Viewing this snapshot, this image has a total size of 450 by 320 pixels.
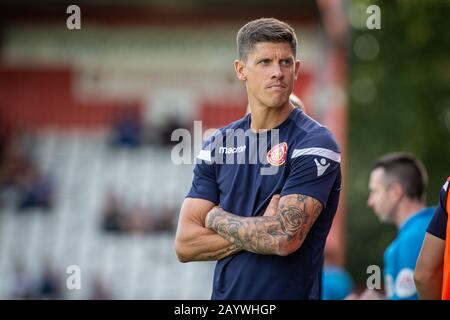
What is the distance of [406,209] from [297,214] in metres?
2.58

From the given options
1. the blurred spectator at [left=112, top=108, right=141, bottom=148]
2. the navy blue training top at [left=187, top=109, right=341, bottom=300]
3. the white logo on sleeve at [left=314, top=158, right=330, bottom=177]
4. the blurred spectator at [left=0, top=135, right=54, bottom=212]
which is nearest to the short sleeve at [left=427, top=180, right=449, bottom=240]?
the navy blue training top at [left=187, top=109, right=341, bottom=300]

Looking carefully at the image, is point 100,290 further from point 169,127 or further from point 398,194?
point 398,194

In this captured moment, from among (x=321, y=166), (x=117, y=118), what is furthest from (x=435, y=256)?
(x=117, y=118)

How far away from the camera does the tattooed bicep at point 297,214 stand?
15.5 feet

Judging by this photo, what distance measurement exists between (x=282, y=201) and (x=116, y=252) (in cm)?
1250

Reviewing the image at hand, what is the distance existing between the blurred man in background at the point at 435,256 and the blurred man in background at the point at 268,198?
57 centimetres

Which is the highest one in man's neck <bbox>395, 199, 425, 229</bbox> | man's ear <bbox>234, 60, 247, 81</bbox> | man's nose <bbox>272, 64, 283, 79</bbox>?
man's ear <bbox>234, 60, 247, 81</bbox>

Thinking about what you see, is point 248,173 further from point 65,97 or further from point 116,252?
point 65,97

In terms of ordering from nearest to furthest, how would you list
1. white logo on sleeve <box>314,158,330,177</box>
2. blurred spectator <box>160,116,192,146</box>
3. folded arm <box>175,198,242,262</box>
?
white logo on sleeve <box>314,158,330,177</box> → folded arm <box>175,198,242,262</box> → blurred spectator <box>160,116,192,146</box>

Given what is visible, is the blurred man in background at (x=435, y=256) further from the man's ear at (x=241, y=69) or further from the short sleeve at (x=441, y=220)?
the man's ear at (x=241, y=69)

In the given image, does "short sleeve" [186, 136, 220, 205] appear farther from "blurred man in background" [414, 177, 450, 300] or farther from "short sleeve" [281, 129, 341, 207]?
"blurred man in background" [414, 177, 450, 300]

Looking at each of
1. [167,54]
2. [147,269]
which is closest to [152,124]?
[167,54]

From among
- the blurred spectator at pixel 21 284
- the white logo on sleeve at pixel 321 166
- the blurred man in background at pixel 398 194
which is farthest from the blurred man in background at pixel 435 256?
the blurred spectator at pixel 21 284

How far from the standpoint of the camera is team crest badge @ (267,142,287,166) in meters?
4.90
